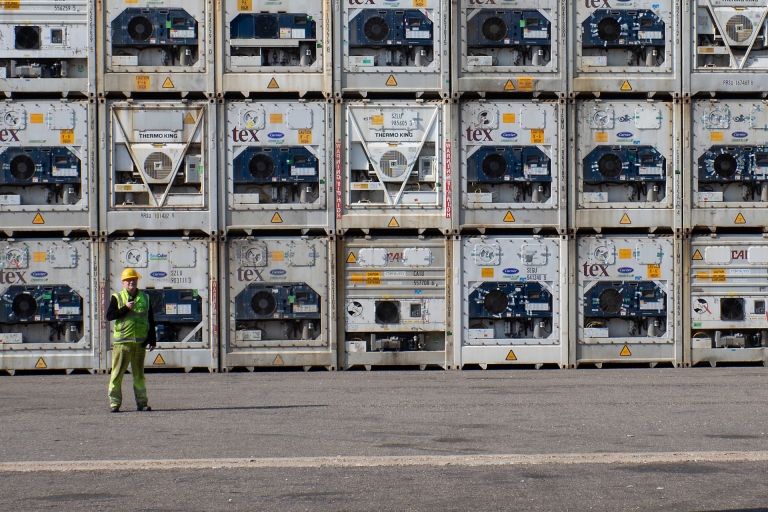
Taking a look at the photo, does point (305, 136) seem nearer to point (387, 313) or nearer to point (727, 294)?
point (387, 313)

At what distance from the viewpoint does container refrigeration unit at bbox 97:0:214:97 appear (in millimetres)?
16359

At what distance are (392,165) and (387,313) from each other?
2.25 metres

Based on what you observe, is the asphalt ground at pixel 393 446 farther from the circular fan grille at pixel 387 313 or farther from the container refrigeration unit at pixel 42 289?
the circular fan grille at pixel 387 313

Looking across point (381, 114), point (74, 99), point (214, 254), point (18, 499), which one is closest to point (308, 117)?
point (381, 114)

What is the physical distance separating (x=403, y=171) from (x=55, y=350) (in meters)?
5.89

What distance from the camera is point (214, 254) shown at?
16406 millimetres

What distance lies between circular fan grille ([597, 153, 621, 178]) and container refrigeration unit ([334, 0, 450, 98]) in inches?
103

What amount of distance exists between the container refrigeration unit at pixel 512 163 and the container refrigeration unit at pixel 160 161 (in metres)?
3.89

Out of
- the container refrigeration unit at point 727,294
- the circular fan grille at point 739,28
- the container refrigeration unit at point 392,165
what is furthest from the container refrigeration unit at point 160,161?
the circular fan grille at point 739,28

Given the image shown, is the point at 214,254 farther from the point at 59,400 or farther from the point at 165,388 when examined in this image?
the point at 59,400

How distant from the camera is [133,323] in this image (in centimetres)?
1219

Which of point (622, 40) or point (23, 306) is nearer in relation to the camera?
point (23, 306)

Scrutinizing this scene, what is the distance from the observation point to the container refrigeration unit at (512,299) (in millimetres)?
16609

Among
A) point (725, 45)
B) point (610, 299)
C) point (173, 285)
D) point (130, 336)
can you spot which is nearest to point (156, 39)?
point (173, 285)
